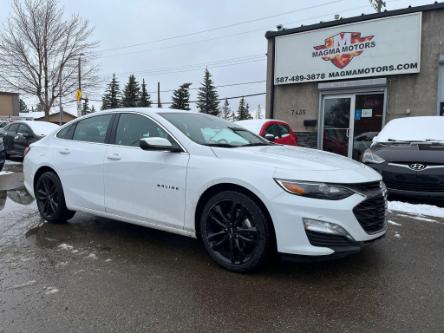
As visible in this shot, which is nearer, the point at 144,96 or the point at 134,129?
the point at 134,129

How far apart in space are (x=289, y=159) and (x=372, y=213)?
820mm

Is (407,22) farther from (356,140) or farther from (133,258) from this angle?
(133,258)

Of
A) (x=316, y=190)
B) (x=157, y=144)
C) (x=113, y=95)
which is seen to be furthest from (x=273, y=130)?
(x=113, y=95)

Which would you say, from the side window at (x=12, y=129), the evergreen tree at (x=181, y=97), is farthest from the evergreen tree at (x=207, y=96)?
the side window at (x=12, y=129)

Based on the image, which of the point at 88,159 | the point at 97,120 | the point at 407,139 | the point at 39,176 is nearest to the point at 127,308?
the point at 88,159


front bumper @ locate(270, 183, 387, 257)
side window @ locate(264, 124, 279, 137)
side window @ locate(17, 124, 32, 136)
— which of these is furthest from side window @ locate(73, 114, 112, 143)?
side window @ locate(17, 124, 32, 136)

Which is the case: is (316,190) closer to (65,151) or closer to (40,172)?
(65,151)

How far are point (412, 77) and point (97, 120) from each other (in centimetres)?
938

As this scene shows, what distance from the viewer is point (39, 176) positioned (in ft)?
17.0

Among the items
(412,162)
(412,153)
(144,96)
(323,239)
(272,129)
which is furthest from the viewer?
(144,96)

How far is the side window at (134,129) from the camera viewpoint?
4152 millimetres

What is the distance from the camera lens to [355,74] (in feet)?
38.4

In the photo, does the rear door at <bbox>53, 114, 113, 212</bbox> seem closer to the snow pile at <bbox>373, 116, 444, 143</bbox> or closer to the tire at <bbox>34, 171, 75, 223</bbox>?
the tire at <bbox>34, 171, 75, 223</bbox>

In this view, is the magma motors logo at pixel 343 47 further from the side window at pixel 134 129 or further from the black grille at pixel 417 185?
the side window at pixel 134 129
